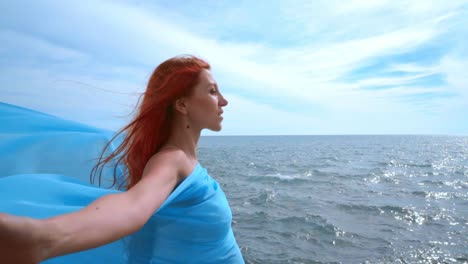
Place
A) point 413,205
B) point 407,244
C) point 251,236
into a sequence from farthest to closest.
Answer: point 413,205 < point 251,236 < point 407,244

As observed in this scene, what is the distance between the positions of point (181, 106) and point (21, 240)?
125cm

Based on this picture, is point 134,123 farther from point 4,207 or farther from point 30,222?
point 30,222

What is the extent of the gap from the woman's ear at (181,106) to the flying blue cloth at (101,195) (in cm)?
37

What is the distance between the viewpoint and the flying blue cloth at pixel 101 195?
1.49 meters

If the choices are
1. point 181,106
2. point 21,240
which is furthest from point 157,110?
point 21,240

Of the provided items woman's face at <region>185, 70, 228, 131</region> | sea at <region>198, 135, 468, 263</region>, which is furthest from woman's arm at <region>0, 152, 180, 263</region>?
sea at <region>198, 135, 468, 263</region>

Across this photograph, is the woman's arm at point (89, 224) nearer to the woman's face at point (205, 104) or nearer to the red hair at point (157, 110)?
the red hair at point (157, 110)

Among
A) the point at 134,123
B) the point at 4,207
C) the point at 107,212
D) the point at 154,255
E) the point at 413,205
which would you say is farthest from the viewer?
the point at 413,205

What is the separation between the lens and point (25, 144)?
201 centimetres

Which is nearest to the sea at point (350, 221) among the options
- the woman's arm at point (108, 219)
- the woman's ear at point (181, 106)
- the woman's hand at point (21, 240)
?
the woman's ear at point (181, 106)

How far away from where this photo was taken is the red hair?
6.09 ft

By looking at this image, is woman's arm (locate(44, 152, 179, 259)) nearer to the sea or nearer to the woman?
the woman

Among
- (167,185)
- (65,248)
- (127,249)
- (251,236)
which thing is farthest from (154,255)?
(251,236)

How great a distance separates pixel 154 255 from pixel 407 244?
9252 mm
